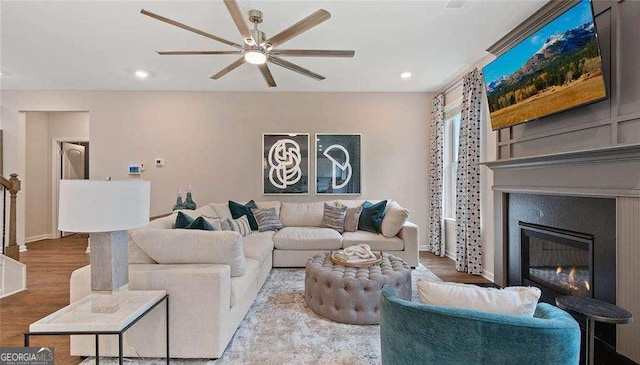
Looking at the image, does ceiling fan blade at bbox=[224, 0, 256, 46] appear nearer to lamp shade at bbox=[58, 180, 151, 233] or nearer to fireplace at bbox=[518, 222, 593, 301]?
lamp shade at bbox=[58, 180, 151, 233]

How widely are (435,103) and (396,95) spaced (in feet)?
2.15

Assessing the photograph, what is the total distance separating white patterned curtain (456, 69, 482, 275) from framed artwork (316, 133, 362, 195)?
5.75 feet

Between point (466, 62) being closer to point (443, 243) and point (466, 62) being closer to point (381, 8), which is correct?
point (381, 8)

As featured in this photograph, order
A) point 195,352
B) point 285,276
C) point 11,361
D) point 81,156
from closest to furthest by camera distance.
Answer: point 11,361
point 195,352
point 285,276
point 81,156

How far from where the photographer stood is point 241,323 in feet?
7.99

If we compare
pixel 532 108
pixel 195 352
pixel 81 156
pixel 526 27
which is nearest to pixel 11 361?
pixel 195 352

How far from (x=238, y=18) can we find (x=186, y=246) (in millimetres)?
1638

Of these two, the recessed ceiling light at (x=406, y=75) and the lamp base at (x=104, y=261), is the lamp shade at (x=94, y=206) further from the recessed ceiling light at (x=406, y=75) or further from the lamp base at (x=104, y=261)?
the recessed ceiling light at (x=406, y=75)

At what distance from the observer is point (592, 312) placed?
1449 millimetres

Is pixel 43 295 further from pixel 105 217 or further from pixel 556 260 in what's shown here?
pixel 556 260

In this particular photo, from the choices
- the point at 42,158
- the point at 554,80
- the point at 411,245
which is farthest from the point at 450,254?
the point at 42,158

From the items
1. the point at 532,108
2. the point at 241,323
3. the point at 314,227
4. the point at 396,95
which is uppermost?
the point at 396,95

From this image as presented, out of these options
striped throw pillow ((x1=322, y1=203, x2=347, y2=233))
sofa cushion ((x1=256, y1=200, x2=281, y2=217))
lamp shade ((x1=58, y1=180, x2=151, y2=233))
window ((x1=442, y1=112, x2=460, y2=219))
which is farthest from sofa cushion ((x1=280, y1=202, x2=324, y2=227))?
lamp shade ((x1=58, y1=180, x2=151, y2=233))

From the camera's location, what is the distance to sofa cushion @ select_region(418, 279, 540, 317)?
3.43 feet
